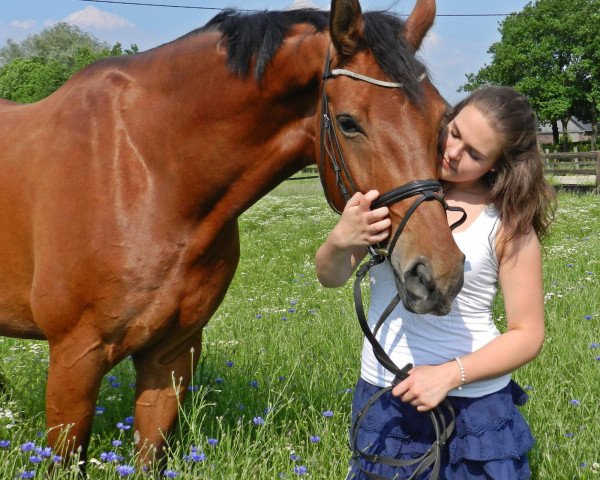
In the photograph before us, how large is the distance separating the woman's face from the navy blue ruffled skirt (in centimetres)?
78

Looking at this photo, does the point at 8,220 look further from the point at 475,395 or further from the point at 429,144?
the point at 475,395

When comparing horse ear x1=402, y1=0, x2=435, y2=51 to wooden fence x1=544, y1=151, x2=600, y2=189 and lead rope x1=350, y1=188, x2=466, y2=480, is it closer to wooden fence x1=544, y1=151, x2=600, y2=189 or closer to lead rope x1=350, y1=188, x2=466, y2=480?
lead rope x1=350, y1=188, x2=466, y2=480

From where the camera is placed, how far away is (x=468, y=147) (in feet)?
7.22

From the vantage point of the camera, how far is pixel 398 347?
7.70 feet

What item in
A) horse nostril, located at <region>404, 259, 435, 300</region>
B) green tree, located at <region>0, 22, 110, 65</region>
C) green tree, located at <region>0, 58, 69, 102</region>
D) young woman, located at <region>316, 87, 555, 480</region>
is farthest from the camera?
green tree, located at <region>0, 22, 110, 65</region>

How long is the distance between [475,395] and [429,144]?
2.92 feet

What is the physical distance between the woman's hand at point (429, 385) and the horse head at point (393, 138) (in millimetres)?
267

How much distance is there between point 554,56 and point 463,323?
52.2 meters

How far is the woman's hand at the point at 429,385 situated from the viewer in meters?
2.02

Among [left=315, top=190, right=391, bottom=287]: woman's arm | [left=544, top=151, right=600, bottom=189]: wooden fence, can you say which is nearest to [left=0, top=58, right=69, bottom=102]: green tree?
[left=544, top=151, right=600, bottom=189]: wooden fence

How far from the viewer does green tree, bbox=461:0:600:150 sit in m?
47.2

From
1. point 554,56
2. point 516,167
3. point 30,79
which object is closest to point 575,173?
point 516,167

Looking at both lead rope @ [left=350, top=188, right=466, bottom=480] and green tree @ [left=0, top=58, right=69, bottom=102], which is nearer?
lead rope @ [left=350, top=188, right=466, bottom=480]

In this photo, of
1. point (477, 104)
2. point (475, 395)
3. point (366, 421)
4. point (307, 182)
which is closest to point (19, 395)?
point (366, 421)
